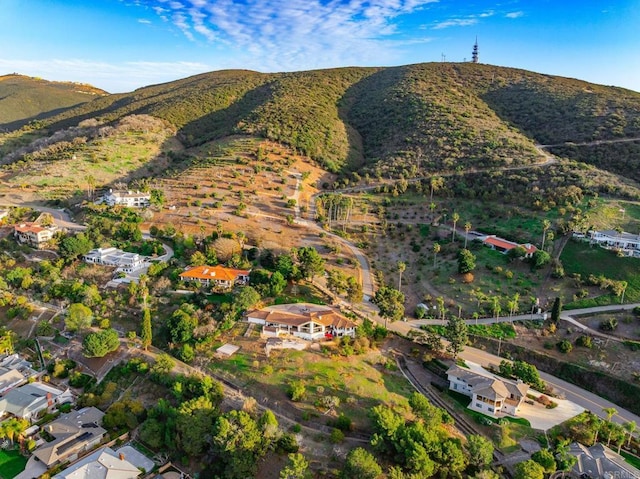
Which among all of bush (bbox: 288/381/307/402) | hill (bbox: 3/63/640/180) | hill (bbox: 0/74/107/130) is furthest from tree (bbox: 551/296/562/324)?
hill (bbox: 0/74/107/130)

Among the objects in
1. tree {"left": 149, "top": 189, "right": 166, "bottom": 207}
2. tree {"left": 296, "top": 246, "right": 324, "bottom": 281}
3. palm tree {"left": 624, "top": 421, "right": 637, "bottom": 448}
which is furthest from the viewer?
tree {"left": 149, "top": 189, "right": 166, "bottom": 207}

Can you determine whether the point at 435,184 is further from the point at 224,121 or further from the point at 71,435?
the point at 224,121

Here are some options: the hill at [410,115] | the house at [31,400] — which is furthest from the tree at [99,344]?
the hill at [410,115]

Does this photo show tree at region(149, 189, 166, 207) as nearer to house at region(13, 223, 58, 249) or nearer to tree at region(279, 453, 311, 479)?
house at region(13, 223, 58, 249)

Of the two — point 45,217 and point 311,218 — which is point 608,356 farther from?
point 45,217

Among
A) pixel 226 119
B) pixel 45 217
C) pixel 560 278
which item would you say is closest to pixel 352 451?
pixel 560 278

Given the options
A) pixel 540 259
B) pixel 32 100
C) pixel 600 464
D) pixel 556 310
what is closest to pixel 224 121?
pixel 540 259
